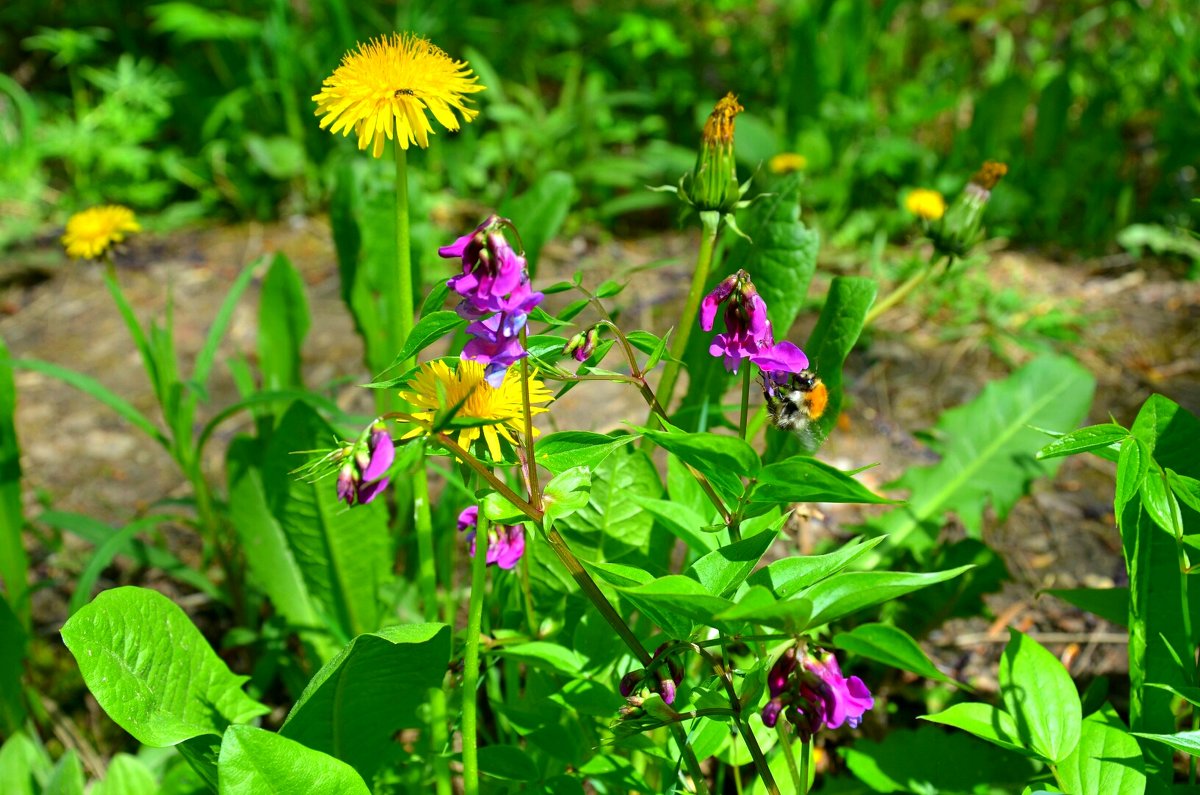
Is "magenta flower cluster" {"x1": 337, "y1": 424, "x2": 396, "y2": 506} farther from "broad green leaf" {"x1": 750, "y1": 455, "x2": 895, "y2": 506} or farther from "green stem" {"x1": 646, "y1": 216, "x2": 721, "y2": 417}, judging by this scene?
"green stem" {"x1": 646, "y1": 216, "x2": 721, "y2": 417}

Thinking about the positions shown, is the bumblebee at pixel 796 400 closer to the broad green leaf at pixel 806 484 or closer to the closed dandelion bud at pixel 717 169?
the broad green leaf at pixel 806 484

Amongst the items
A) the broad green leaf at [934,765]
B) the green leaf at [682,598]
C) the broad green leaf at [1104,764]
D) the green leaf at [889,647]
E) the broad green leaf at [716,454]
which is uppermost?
the broad green leaf at [716,454]

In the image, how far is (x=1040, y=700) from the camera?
1.10 metres

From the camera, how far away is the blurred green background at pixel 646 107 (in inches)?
125

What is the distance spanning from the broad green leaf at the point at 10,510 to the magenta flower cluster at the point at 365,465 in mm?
1015

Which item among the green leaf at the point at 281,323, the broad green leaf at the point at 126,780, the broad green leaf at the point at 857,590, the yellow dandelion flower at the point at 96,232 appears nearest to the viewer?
the broad green leaf at the point at 857,590

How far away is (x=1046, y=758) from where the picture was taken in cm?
106

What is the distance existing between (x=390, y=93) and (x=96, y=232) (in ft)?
3.21

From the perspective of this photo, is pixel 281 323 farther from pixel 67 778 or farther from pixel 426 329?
pixel 426 329

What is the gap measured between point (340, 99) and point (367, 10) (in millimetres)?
3180

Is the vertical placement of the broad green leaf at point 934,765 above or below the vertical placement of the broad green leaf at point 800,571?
below

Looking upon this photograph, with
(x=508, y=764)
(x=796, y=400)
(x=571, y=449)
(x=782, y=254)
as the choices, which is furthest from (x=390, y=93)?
(x=508, y=764)

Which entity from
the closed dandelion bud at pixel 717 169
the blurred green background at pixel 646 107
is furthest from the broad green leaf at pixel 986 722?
the blurred green background at pixel 646 107

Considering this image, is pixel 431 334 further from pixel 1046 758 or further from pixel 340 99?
pixel 1046 758
